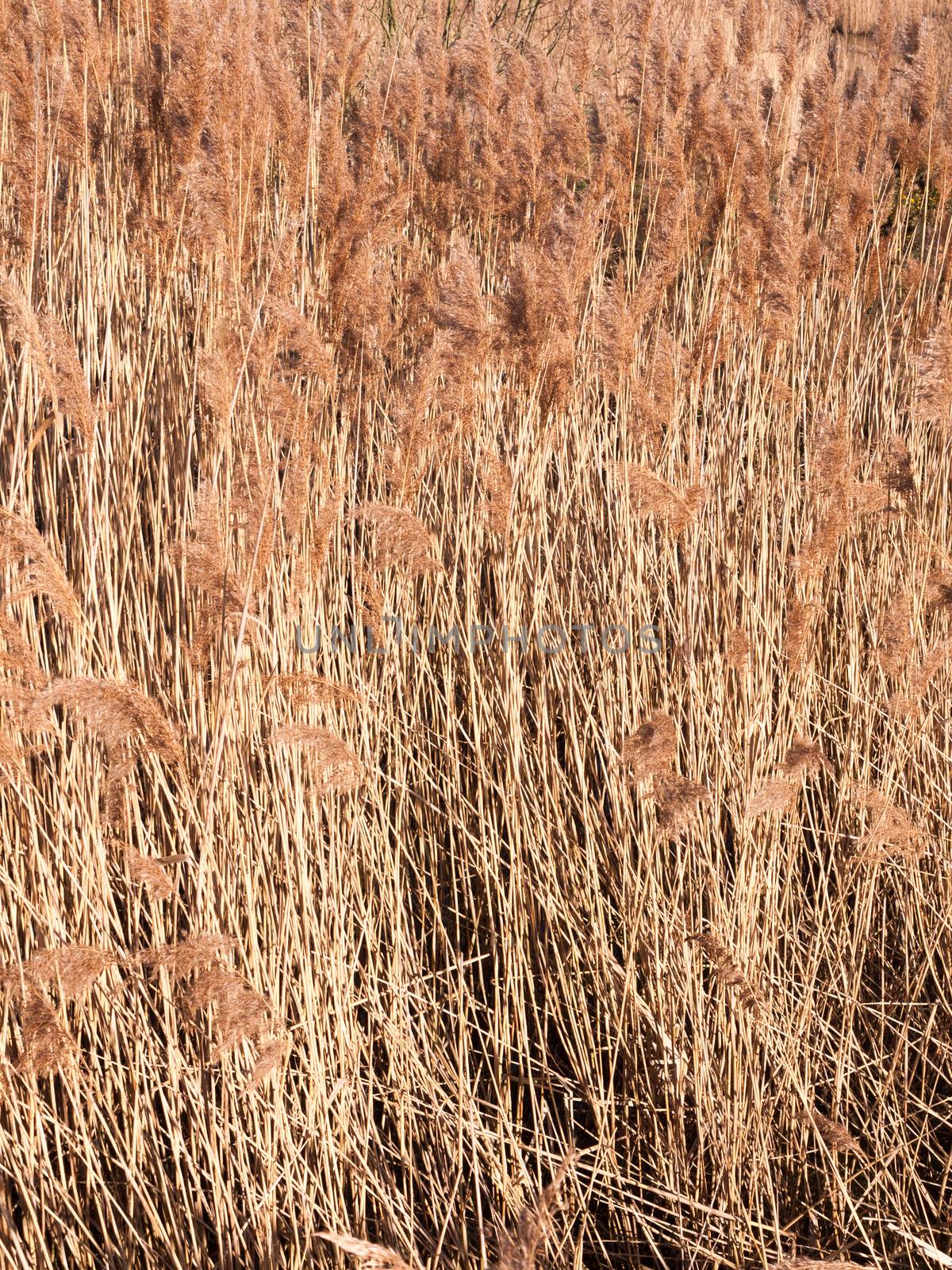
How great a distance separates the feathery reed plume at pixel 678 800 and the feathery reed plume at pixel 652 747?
0.03m

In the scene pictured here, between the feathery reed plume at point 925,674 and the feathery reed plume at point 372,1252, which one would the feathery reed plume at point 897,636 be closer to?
the feathery reed plume at point 925,674

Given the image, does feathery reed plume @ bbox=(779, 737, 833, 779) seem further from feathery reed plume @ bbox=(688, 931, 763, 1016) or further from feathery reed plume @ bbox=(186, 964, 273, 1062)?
feathery reed plume @ bbox=(186, 964, 273, 1062)

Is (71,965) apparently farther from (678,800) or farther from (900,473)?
(900,473)

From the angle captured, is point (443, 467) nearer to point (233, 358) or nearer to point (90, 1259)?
point (233, 358)

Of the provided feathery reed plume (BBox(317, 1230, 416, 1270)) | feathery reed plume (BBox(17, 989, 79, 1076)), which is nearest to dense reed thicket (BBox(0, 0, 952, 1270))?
feathery reed plume (BBox(17, 989, 79, 1076))

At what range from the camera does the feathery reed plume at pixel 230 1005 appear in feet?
3.92

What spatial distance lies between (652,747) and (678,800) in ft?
0.25

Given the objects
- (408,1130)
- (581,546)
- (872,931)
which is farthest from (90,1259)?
(581,546)

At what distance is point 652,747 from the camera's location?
4.63 feet

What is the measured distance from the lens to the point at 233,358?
5.37 ft

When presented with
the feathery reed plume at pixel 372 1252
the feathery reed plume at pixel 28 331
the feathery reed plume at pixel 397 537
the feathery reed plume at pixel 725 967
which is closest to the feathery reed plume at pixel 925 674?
the feathery reed plume at pixel 725 967

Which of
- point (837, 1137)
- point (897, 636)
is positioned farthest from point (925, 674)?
point (837, 1137)

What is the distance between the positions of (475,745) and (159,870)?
2.26 feet

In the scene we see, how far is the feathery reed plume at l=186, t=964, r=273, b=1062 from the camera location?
47.0 inches
